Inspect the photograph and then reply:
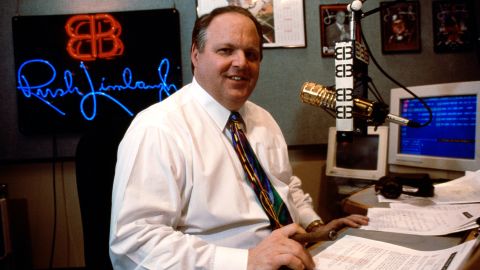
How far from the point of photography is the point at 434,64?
1.88 meters

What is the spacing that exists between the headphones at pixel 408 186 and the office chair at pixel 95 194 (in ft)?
2.92

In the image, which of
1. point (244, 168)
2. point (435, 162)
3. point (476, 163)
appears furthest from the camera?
point (435, 162)

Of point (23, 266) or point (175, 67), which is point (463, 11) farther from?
point (23, 266)

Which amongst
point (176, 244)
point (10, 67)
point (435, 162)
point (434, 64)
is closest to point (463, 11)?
point (434, 64)

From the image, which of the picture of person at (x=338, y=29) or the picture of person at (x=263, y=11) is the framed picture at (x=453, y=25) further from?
the picture of person at (x=263, y=11)

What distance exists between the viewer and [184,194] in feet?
3.18

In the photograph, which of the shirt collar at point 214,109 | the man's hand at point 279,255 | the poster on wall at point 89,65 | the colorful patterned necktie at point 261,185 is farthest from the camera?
the poster on wall at point 89,65

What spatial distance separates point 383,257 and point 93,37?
1.59 meters

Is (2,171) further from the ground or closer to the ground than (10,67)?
closer to the ground

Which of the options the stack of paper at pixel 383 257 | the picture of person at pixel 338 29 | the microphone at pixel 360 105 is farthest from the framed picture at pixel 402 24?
the stack of paper at pixel 383 257

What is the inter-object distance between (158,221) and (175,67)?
1.09m

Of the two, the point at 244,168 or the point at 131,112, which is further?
the point at 131,112

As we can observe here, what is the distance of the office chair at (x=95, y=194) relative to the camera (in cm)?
93

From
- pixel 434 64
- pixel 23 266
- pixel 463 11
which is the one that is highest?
pixel 463 11
